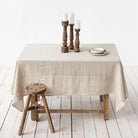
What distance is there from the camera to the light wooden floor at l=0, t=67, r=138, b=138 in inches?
136

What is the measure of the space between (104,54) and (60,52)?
0.49 metres

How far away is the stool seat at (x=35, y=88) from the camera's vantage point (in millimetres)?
3332

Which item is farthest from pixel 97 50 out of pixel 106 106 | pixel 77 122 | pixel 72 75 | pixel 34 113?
pixel 34 113

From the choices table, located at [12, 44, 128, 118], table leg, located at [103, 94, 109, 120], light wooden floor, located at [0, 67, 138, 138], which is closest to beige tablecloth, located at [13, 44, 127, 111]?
table, located at [12, 44, 128, 118]

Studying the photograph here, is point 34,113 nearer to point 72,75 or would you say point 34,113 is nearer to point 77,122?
point 77,122

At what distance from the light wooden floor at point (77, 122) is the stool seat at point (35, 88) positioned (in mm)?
449

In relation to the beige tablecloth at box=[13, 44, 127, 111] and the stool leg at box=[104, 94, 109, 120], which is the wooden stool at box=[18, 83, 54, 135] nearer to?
the beige tablecloth at box=[13, 44, 127, 111]

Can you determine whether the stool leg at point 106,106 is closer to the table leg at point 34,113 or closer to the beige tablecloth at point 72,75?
the beige tablecloth at point 72,75

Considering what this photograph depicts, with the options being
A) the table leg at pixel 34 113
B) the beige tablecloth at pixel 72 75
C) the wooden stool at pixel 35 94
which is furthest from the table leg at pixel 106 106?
the table leg at pixel 34 113

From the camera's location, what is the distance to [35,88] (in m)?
3.39

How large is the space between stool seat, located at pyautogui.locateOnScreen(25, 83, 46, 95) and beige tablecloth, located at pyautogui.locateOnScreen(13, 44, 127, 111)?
8cm

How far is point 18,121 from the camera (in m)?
3.72

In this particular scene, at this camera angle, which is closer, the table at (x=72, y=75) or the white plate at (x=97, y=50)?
the table at (x=72, y=75)

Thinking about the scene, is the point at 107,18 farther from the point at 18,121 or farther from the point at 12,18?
the point at 18,121
